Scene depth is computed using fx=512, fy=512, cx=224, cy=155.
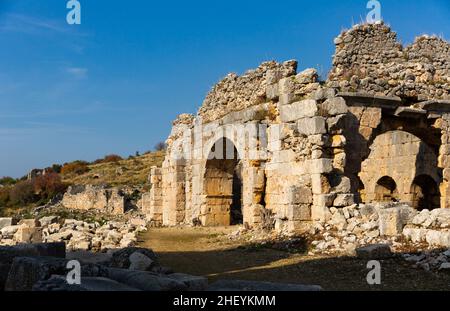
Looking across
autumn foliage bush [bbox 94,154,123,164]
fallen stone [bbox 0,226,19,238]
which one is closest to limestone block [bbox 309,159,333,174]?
fallen stone [bbox 0,226,19,238]

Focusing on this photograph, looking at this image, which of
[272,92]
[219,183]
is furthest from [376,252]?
[219,183]

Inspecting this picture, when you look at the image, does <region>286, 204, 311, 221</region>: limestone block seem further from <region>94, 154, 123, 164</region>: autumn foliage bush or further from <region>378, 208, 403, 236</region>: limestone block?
<region>94, 154, 123, 164</region>: autumn foliage bush

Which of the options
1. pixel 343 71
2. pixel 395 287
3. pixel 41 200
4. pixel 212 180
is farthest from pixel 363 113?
pixel 41 200

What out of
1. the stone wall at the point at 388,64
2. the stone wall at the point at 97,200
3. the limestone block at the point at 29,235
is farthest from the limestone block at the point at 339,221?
the stone wall at the point at 97,200

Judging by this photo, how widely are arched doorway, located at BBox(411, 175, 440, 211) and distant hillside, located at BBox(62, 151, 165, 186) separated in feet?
59.2

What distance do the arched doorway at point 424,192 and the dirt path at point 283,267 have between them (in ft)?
30.7

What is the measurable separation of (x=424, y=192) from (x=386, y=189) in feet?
4.47

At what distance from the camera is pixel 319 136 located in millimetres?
11227

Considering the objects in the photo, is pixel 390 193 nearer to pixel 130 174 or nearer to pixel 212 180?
pixel 212 180

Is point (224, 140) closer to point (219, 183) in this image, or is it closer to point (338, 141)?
point (219, 183)

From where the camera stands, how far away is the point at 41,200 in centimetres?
3344

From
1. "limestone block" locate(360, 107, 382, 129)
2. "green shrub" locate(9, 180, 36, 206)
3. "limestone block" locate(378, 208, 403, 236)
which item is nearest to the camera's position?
"limestone block" locate(378, 208, 403, 236)

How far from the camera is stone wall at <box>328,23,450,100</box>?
43.3 feet
